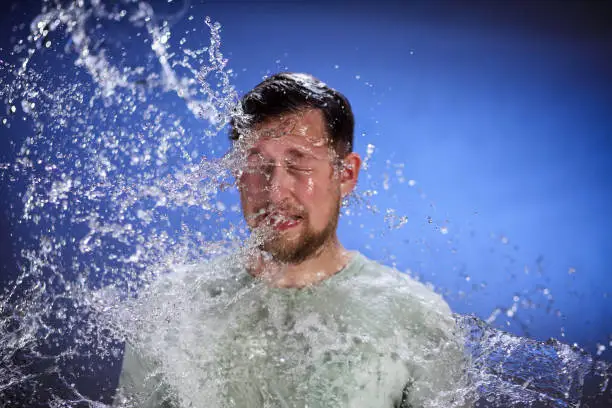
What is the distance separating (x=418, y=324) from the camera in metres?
1.13

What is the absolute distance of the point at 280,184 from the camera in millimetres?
1159

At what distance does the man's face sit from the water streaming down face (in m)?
0.10

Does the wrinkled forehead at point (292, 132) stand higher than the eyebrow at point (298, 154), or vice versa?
the wrinkled forehead at point (292, 132)

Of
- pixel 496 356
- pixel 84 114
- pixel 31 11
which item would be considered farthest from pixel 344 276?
Answer: pixel 31 11

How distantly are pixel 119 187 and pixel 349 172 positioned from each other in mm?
644

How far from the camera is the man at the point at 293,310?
107 centimetres

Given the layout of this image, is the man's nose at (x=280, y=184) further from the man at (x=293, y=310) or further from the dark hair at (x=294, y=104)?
the dark hair at (x=294, y=104)

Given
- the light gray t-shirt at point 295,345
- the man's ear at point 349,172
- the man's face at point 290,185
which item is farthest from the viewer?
the man's ear at point 349,172

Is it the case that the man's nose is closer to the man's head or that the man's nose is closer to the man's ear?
the man's head

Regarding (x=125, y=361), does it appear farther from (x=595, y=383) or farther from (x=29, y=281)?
(x=595, y=383)

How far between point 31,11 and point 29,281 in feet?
2.90

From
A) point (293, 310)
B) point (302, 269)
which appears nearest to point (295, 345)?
point (293, 310)

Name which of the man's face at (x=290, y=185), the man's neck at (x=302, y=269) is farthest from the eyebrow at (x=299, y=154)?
the man's neck at (x=302, y=269)

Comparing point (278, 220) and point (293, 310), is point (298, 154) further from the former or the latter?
point (293, 310)
